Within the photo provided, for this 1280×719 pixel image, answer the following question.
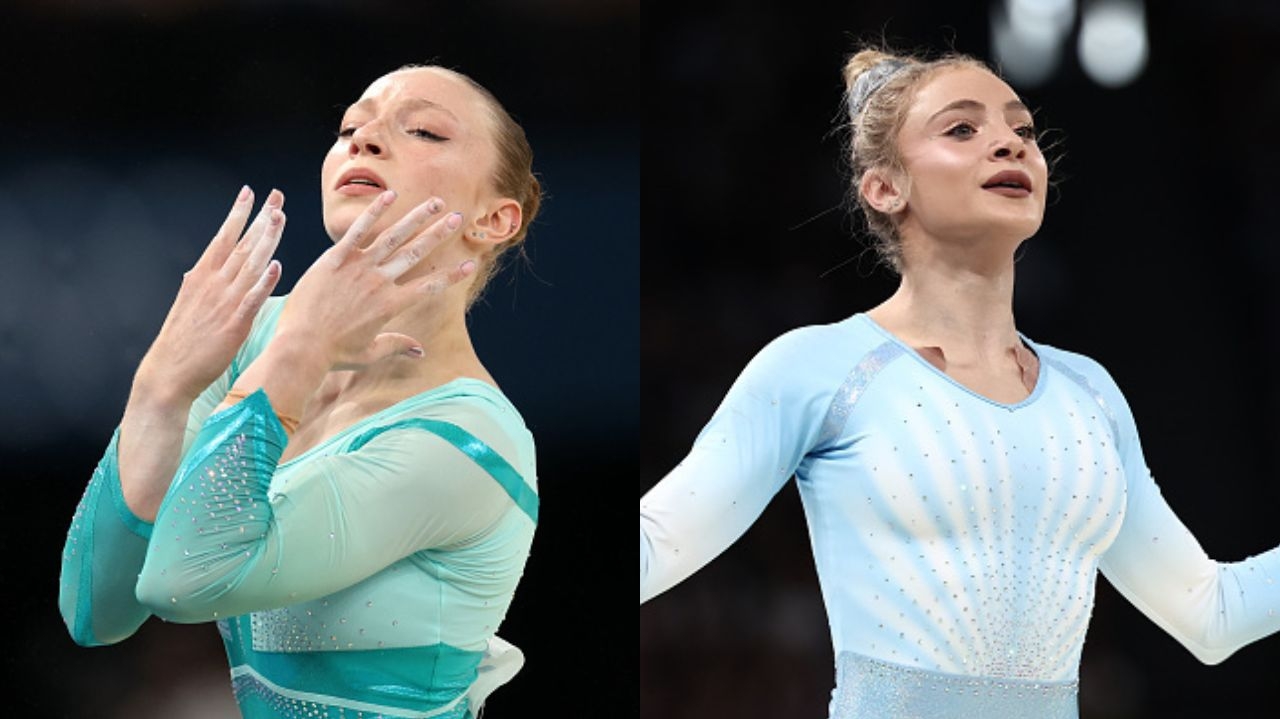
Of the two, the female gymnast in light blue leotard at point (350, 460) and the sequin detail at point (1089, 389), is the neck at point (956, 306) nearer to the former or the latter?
the sequin detail at point (1089, 389)

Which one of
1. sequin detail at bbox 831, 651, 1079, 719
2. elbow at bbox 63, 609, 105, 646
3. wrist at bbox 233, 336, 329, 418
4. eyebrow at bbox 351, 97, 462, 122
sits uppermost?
eyebrow at bbox 351, 97, 462, 122

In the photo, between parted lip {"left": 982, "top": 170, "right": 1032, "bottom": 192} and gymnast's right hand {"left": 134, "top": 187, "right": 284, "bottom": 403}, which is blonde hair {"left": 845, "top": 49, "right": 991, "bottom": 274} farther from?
gymnast's right hand {"left": 134, "top": 187, "right": 284, "bottom": 403}

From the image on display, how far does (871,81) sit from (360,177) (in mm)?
858

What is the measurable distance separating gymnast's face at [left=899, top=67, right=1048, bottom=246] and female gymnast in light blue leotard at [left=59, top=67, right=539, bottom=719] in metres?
0.61

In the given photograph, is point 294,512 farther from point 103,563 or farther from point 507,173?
point 507,173

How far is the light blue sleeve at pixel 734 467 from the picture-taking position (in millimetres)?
2230

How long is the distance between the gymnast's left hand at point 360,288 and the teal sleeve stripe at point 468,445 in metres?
0.08

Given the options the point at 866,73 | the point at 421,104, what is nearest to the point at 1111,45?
the point at 866,73

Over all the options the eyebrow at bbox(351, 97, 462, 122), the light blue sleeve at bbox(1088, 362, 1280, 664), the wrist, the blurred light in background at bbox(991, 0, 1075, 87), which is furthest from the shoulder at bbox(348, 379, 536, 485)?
the blurred light in background at bbox(991, 0, 1075, 87)

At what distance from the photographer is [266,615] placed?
199 centimetres

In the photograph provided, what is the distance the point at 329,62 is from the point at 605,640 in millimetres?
866

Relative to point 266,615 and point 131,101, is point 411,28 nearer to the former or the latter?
point 131,101

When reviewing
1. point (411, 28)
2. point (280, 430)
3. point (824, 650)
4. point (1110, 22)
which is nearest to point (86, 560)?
point (280, 430)

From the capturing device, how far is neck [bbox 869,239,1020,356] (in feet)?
7.88
